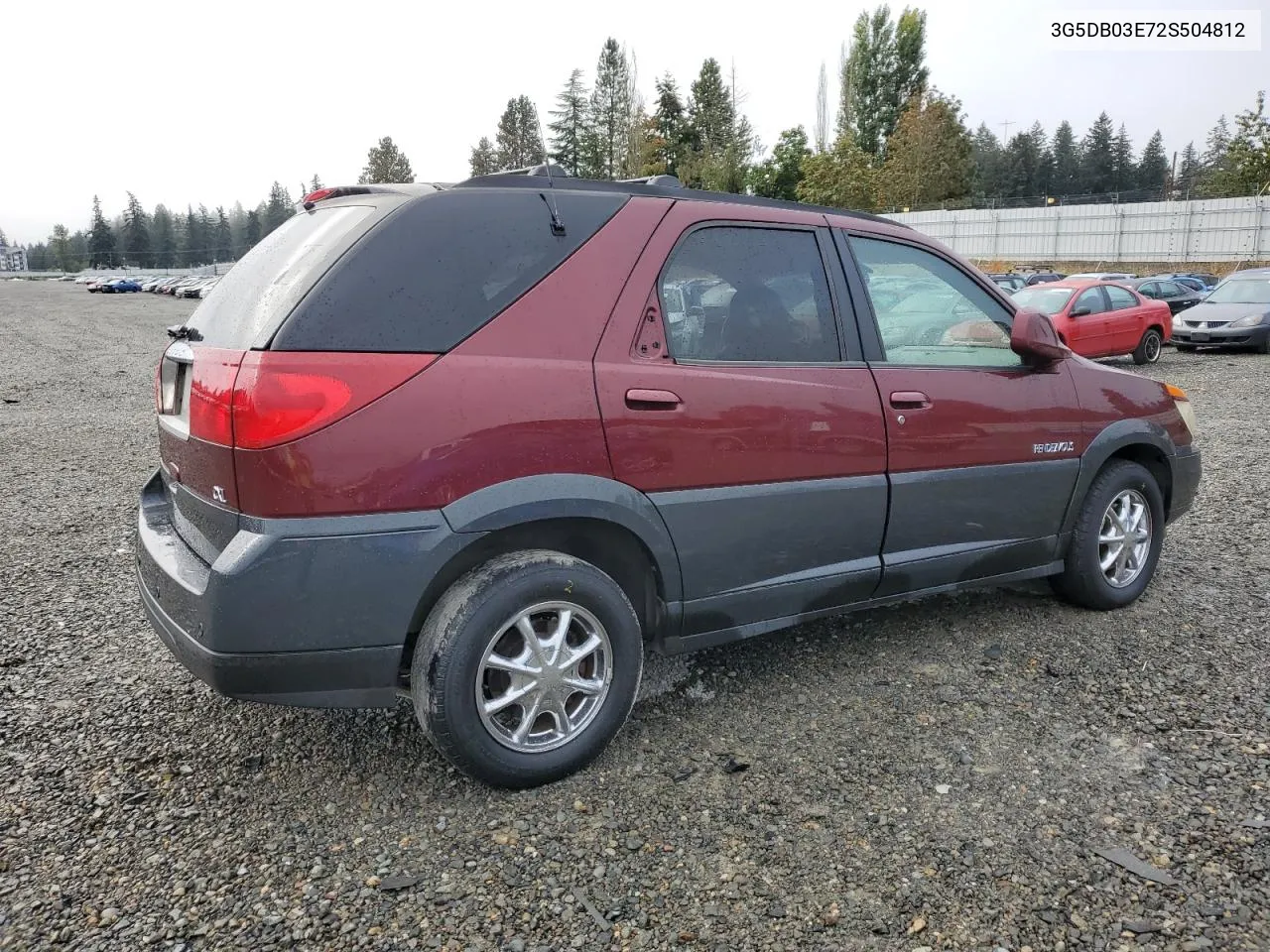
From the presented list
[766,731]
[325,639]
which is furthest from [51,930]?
[766,731]

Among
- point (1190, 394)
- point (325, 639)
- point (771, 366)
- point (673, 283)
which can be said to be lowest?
point (1190, 394)

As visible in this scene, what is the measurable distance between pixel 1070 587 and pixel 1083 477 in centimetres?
53

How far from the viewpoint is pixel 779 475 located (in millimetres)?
3316

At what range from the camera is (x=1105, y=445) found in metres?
4.31

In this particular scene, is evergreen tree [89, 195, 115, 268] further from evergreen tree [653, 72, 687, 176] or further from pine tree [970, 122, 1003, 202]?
pine tree [970, 122, 1003, 202]

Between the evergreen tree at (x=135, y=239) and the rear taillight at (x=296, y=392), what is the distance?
152044mm

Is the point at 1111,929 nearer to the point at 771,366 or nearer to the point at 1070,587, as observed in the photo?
the point at 771,366

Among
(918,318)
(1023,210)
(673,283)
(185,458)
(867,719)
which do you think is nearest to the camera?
(185,458)

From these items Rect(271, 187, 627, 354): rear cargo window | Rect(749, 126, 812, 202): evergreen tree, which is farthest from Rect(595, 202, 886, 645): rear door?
Rect(749, 126, 812, 202): evergreen tree

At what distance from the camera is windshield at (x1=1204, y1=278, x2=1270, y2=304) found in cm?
1781

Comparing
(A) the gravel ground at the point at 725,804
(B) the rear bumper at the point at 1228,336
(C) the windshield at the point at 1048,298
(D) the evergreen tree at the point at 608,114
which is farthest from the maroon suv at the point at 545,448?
(D) the evergreen tree at the point at 608,114

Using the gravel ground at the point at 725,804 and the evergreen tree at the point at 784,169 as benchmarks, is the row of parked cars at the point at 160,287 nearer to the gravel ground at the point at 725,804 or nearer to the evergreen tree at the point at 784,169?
the evergreen tree at the point at 784,169

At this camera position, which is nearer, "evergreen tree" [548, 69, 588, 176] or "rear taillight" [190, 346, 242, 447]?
"rear taillight" [190, 346, 242, 447]

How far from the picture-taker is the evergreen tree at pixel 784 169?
210 ft
